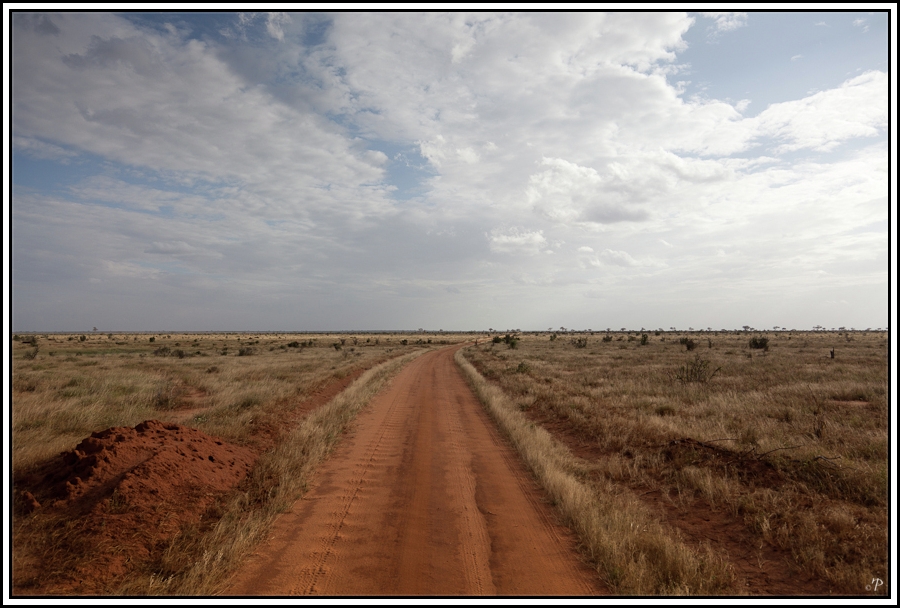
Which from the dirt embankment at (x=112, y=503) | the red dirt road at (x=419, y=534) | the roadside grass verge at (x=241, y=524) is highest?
the dirt embankment at (x=112, y=503)

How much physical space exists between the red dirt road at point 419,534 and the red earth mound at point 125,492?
153 cm

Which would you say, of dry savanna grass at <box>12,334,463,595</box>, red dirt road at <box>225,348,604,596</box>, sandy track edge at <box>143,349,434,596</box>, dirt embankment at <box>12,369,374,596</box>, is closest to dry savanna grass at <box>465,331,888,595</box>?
red dirt road at <box>225,348,604,596</box>

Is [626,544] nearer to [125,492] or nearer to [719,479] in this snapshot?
[719,479]

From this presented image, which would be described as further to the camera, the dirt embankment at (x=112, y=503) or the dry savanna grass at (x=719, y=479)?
the dry savanna grass at (x=719, y=479)

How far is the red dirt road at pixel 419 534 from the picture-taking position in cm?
501

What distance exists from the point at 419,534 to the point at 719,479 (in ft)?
19.9

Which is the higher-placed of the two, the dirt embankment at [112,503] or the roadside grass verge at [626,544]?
the dirt embankment at [112,503]

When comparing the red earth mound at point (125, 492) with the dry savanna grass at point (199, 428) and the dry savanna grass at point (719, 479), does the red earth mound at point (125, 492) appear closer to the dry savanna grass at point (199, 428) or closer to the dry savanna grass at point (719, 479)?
the dry savanna grass at point (199, 428)

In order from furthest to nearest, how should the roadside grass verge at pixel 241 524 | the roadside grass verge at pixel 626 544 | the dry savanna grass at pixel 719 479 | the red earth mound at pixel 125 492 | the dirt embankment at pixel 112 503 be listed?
the dry savanna grass at pixel 719 479
the red earth mound at pixel 125 492
the roadside grass verge at pixel 626 544
the dirt embankment at pixel 112 503
the roadside grass verge at pixel 241 524

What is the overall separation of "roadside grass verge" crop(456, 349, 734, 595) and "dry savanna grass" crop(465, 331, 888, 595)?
2cm

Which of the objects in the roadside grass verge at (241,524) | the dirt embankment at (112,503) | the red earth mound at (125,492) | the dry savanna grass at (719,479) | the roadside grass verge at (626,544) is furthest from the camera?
the dry savanna grass at (719,479)

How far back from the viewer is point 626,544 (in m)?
5.91

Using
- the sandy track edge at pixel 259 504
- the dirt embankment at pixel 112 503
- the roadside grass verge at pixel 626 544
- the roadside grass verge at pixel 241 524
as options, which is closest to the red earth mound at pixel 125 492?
the dirt embankment at pixel 112 503

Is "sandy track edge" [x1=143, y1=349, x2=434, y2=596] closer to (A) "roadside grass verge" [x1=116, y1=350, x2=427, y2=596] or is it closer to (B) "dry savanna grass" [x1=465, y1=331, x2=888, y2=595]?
(A) "roadside grass verge" [x1=116, y1=350, x2=427, y2=596]
